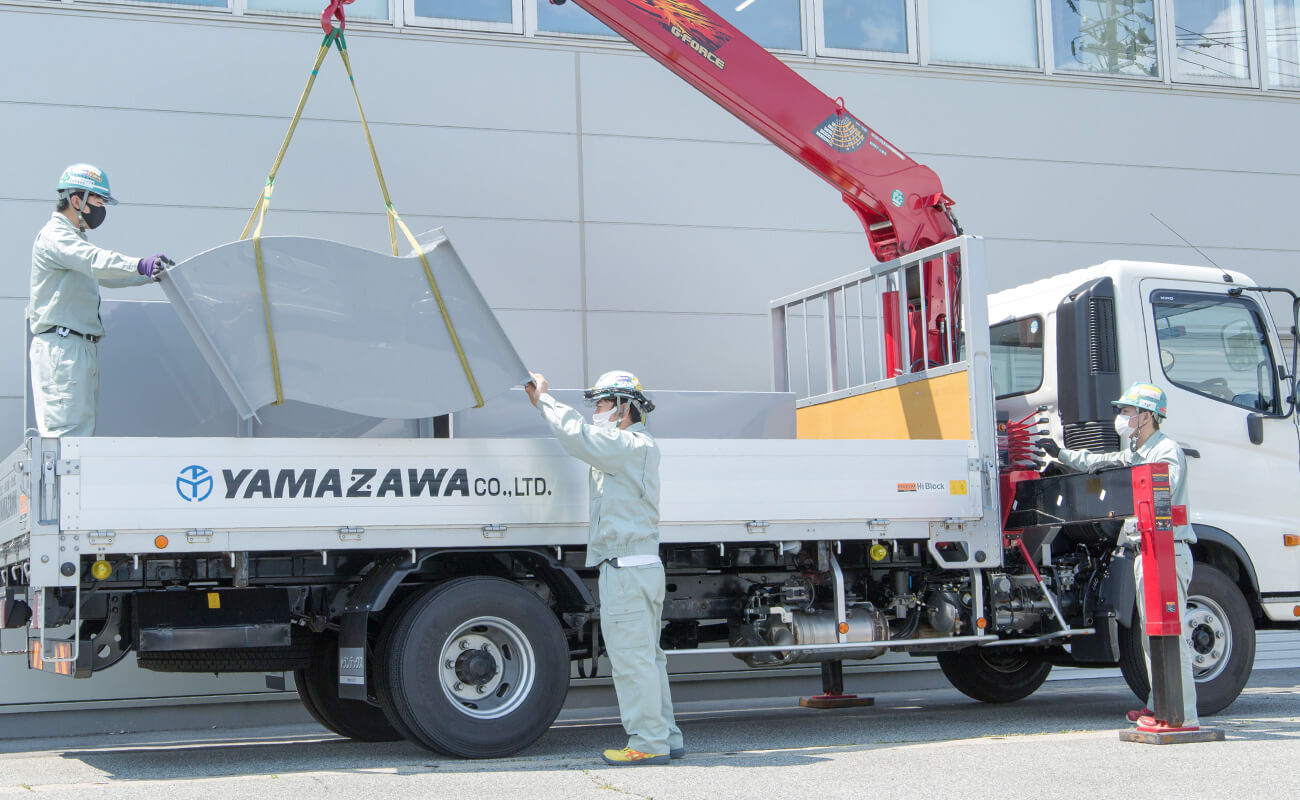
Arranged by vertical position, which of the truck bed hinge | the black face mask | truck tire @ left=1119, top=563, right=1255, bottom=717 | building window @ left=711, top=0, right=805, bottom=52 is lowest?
truck tire @ left=1119, top=563, right=1255, bottom=717

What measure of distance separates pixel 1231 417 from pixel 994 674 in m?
2.50

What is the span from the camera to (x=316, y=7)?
11086mm

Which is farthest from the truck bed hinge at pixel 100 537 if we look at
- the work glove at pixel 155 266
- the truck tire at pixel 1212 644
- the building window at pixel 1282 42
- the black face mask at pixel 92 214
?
the building window at pixel 1282 42

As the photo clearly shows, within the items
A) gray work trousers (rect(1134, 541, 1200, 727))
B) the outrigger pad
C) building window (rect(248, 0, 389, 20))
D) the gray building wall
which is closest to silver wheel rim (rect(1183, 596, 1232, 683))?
gray work trousers (rect(1134, 541, 1200, 727))

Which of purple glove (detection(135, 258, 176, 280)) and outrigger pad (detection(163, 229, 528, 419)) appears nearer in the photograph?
purple glove (detection(135, 258, 176, 280))

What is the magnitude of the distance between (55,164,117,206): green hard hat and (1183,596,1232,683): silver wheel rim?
6.67m

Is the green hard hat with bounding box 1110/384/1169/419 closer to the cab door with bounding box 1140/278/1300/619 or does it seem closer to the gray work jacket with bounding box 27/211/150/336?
the cab door with bounding box 1140/278/1300/619

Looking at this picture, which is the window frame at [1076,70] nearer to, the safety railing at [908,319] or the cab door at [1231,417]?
the safety railing at [908,319]

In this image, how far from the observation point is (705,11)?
902cm

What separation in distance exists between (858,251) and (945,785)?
289 inches

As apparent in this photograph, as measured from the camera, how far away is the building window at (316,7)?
1091 centimetres

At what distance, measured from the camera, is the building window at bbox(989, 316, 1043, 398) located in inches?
344

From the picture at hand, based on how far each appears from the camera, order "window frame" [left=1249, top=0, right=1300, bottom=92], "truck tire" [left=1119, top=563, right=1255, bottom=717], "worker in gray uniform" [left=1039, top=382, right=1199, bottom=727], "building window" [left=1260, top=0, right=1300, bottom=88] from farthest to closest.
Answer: "building window" [left=1260, top=0, right=1300, bottom=88] → "window frame" [left=1249, top=0, right=1300, bottom=92] → "truck tire" [left=1119, top=563, right=1255, bottom=717] → "worker in gray uniform" [left=1039, top=382, right=1199, bottom=727]

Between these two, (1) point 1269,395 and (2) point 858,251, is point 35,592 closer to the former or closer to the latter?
(1) point 1269,395
